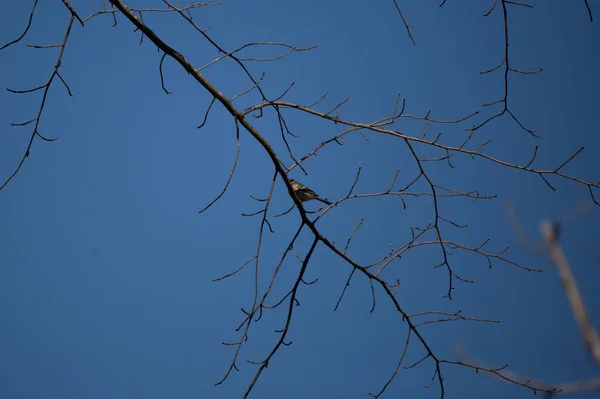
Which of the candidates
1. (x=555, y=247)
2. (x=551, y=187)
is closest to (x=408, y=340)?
(x=551, y=187)

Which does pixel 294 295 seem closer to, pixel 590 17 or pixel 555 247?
pixel 590 17

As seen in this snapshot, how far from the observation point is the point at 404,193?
2.42 m

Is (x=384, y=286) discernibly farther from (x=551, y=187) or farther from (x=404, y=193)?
(x=551, y=187)

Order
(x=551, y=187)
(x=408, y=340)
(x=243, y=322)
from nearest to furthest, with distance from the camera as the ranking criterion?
(x=551, y=187) < (x=243, y=322) < (x=408, y=340)

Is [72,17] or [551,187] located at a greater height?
[72,17]

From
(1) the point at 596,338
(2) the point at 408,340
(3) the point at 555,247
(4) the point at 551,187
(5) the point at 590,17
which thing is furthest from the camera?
(3) the point at 555,247

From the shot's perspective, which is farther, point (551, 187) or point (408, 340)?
point (408, 340)

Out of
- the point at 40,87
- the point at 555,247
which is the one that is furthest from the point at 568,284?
the point at 40,87

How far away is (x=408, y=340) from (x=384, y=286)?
11.3 inches

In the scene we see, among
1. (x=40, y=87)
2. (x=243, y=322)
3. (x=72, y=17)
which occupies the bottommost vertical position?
(x=243, y=322)

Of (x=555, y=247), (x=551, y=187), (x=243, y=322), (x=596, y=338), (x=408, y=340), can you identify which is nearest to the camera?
(x=551, y=187)

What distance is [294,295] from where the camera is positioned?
94.0 inches

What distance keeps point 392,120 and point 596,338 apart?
1.93 metres

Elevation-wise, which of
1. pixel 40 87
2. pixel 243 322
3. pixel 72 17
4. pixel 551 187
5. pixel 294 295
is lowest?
pixel 243 322
